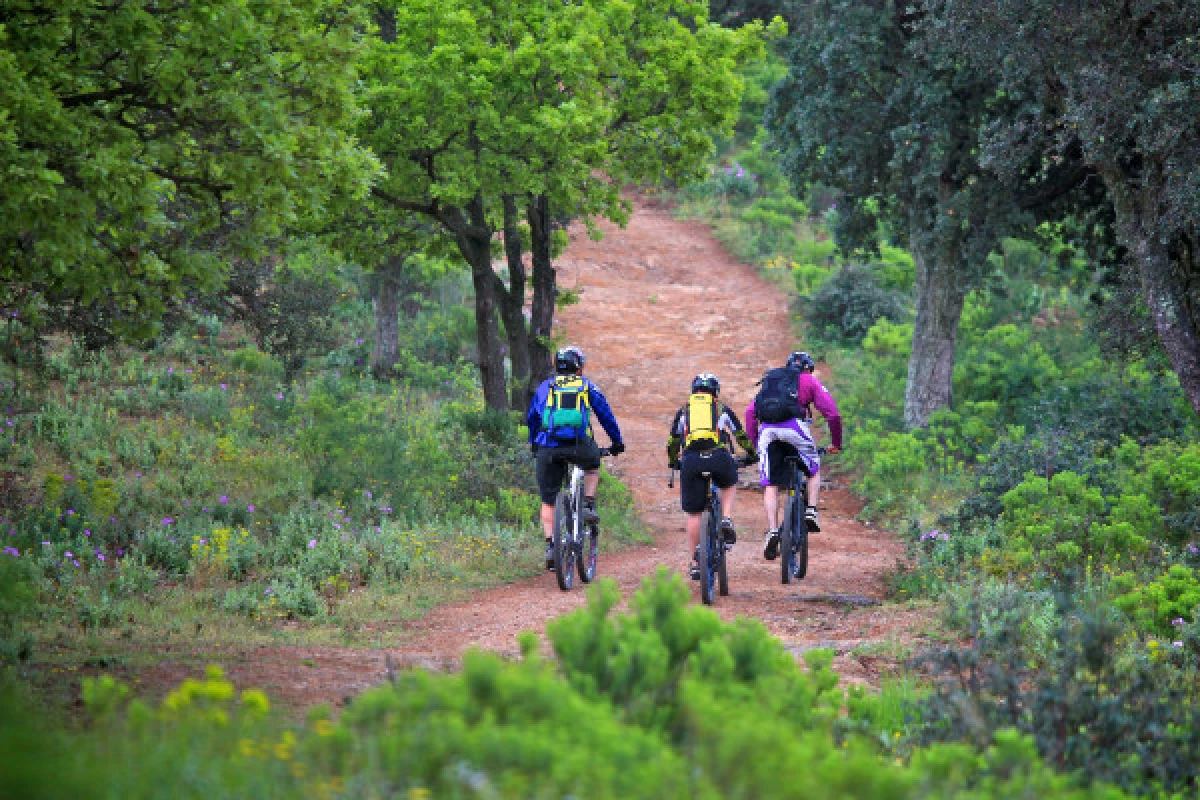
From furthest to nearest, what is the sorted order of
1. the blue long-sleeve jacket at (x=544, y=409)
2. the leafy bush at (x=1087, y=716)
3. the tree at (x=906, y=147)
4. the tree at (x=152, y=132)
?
the tree at (x=906, y=147)
the blue long-sleeve jacket at (x=544, y=409)
the tree at (x=152, y=132)
the leafy bush at (x=1087, y=716)

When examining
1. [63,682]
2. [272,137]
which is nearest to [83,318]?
[272,137]

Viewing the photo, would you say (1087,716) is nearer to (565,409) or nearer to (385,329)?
(565,409)

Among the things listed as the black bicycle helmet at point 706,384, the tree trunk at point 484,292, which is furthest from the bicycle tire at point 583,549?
the tree trunk at point 484,292

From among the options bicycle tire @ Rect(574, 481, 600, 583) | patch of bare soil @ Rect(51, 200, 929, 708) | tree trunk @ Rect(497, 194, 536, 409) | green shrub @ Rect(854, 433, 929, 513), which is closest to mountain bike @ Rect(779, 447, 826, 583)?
patch of bare soil @ Rect(51, 200, 929, 708)

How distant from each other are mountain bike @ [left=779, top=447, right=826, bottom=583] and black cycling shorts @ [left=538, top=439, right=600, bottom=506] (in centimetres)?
171

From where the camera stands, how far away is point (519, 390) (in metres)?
16.7

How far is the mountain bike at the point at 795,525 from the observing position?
1073 cm

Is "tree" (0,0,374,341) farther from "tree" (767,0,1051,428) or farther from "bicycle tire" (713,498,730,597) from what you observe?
"tree" (767,0,1051,428)

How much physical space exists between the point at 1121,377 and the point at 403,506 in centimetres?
1072

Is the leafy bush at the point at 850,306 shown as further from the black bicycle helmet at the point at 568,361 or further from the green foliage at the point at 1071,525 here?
the black bicycle helmet at the point at 568,361

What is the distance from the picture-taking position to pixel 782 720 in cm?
456

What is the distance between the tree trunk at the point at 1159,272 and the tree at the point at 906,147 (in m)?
2.78

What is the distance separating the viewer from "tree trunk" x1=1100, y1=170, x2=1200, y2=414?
1298 cm

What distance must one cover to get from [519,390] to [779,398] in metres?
6.73
